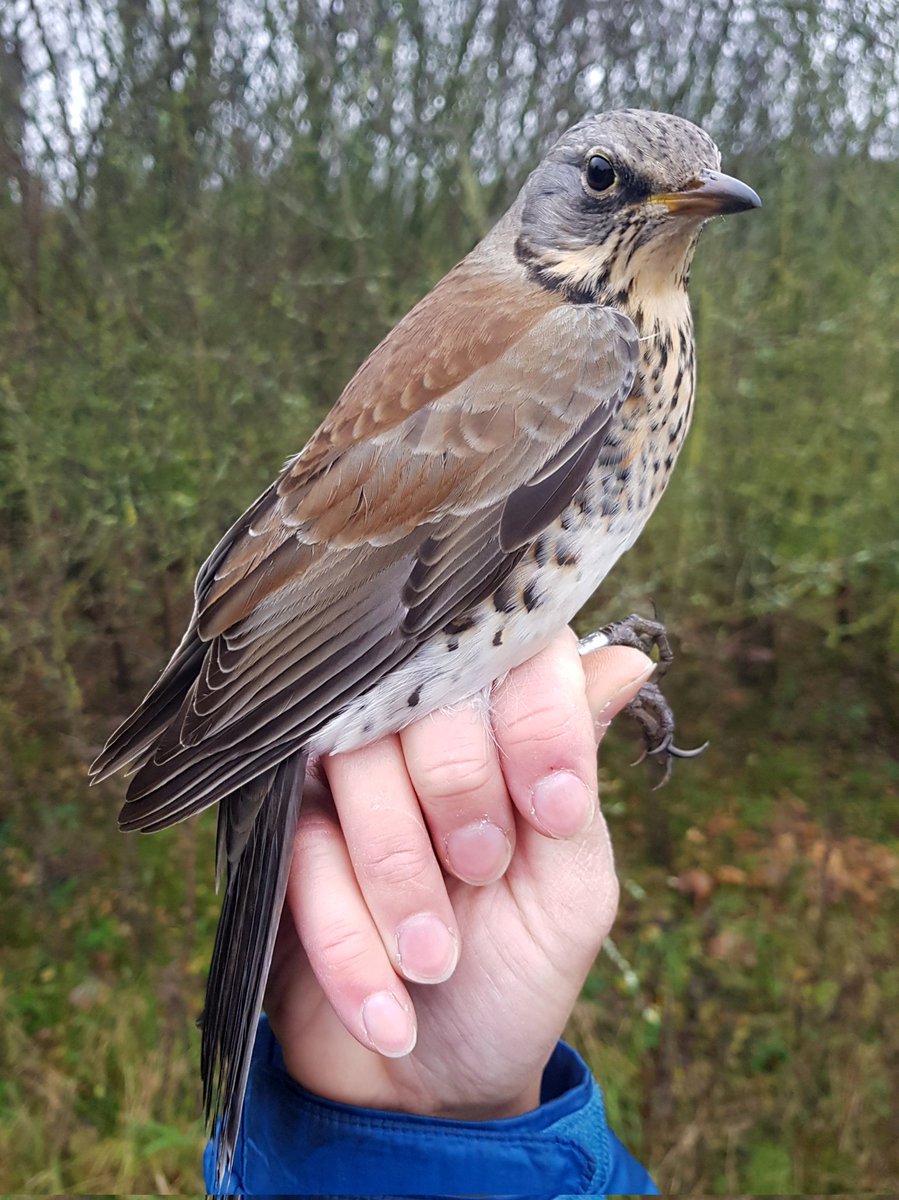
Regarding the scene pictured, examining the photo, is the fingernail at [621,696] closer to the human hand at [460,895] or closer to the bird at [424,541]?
the human hand at [460,895]

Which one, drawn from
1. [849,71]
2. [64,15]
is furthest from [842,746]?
[64,15]

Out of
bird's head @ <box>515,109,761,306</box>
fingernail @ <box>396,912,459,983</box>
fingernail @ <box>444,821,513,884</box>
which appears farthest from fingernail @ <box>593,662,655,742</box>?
bird's head @ <box>515,109,761,306</box>

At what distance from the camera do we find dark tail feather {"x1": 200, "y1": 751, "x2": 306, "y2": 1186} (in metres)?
1.05

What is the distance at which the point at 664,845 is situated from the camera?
109 inches

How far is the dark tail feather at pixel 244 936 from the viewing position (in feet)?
3.44

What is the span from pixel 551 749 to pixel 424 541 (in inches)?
12.1

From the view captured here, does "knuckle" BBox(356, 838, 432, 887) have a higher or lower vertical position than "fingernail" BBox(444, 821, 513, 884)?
higher

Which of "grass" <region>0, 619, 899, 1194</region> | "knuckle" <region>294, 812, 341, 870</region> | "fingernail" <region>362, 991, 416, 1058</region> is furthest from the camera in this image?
"grass" <region>0, 619, 899, 1194</region>

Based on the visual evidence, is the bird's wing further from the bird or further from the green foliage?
the green foliage

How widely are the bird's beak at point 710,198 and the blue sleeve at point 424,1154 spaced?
1.19 metres

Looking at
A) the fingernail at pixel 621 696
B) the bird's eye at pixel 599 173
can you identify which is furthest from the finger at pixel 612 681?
the bird's eye at pixel 599 173

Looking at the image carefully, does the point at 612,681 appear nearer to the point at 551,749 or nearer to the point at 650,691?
the point at 551,749

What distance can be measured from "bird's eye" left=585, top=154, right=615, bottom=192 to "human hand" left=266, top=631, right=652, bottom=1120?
631mm

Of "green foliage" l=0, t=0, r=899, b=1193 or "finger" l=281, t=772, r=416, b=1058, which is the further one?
"green foliage" l=0, t=0, r=899, b=1193
